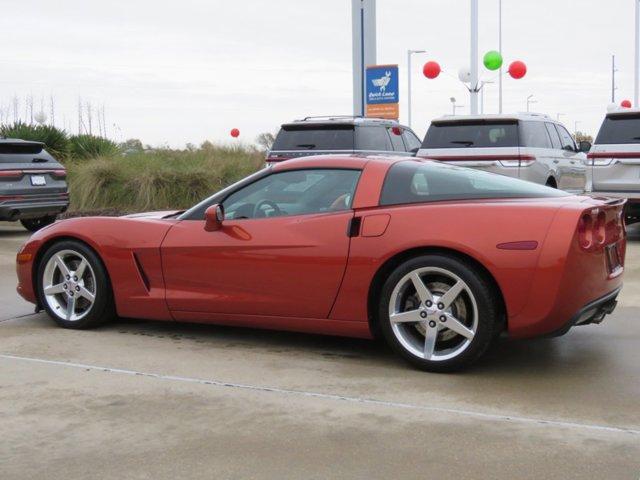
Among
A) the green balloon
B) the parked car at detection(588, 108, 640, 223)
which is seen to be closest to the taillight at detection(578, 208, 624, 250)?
the parked car at detection(588, 108, 640, 223)

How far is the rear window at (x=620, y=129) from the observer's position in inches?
453

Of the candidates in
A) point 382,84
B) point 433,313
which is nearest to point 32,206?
point 382,84

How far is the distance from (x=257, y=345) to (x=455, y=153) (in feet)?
24.5

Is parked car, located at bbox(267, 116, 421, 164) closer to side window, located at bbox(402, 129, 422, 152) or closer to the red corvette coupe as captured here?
side window, located at bbox(402, 129, 422, 152)

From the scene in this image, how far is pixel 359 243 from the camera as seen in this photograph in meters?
5.18

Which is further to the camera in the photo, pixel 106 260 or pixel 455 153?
pixel 455 153

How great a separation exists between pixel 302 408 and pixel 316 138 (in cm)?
892

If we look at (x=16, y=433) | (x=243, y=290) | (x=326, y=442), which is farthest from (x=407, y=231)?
(x=16, y=433)

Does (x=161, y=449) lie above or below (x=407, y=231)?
below

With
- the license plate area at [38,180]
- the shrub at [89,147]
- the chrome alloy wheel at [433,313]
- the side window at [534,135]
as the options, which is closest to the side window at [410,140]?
the side window at [534,135]

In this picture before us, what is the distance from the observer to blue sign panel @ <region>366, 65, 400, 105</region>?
64.5 feet

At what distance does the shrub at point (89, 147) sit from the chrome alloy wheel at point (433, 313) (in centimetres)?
1637

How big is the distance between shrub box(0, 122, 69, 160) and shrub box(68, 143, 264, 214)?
8.02 feet

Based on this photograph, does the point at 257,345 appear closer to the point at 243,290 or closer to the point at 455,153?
the point at 243,290
